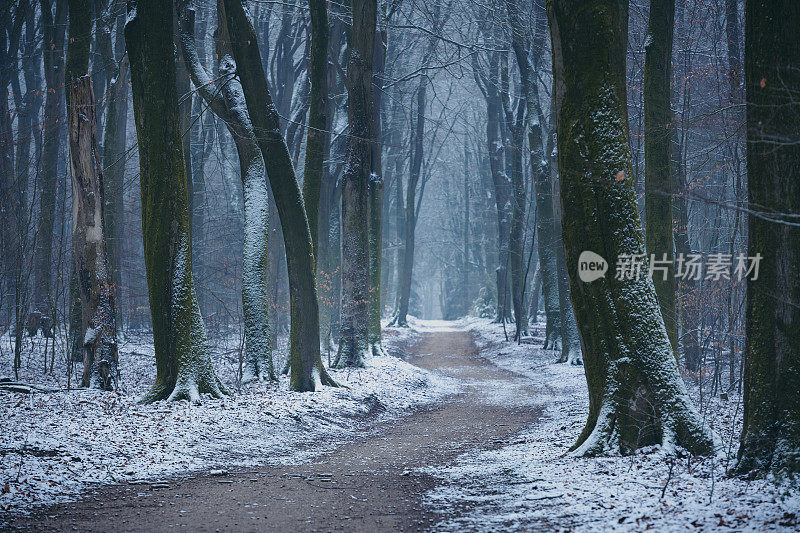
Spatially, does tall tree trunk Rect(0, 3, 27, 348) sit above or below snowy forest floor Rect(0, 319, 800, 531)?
above

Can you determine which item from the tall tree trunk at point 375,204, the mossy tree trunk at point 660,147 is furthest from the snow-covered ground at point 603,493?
the tall tree trunk at point 375,204

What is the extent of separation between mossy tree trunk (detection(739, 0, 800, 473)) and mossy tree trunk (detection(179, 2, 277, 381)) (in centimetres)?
913

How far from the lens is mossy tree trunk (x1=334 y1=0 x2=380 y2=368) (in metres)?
14.1

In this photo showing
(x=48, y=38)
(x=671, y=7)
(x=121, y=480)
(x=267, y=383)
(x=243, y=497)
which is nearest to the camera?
(x=243, y=497)

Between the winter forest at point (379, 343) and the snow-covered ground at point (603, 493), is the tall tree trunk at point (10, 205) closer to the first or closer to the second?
the winter forest at point (379, 343)

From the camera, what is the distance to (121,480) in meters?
5.75

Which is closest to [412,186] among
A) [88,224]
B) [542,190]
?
[542,190]

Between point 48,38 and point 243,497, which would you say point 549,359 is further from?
point 48,38

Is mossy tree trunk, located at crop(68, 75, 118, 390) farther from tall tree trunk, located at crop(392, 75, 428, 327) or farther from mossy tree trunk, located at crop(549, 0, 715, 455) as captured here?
tall tree trunk, located at crop(392, 75, 428, 327)

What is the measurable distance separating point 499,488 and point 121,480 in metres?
3.76

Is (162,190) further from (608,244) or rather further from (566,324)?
(566,324)

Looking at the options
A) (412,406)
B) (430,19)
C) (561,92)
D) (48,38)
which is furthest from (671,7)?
(48,38)

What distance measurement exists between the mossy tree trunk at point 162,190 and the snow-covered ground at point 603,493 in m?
4.81

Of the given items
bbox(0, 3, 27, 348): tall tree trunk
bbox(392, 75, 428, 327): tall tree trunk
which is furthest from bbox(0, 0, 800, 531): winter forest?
bbox(392, 75, 428, 327): tall tree trunk
